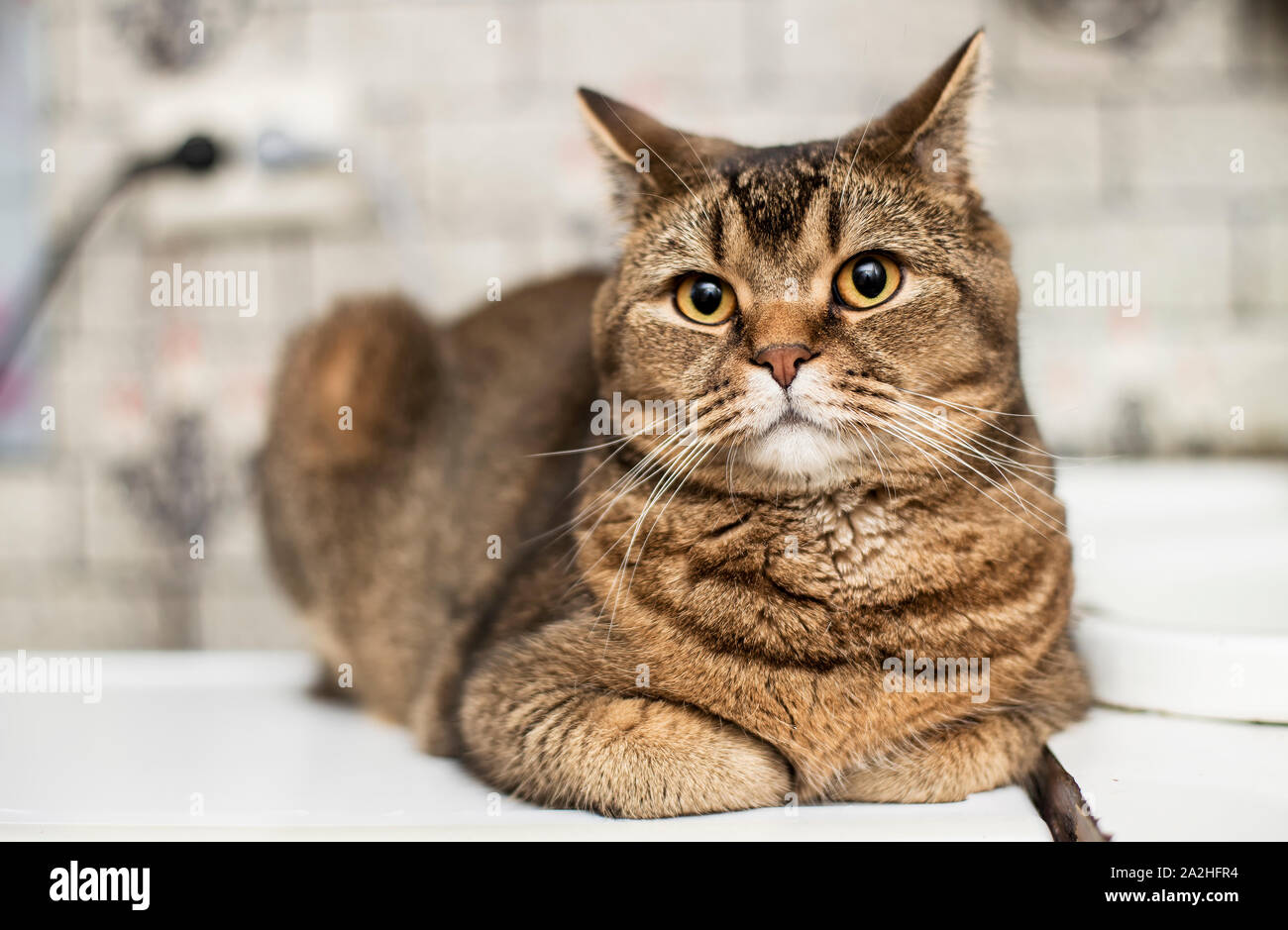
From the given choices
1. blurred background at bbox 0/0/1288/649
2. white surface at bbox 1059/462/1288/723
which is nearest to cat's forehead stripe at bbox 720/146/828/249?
white surface at bbox 1059/462/1288/723

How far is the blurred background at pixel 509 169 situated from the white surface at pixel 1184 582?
2.1 inches

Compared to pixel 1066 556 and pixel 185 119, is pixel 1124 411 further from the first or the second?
pixel 185 119

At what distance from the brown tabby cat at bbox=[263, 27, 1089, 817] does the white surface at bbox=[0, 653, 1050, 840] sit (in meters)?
0.05

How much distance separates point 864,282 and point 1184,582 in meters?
0.75

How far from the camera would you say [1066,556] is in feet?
3.44

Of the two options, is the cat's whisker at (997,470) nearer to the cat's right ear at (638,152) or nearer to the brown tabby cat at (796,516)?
the brown tabby cat at (796,516)

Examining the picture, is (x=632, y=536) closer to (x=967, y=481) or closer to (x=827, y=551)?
(x=827, y=551)

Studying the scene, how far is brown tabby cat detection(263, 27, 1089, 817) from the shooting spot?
2.96ft

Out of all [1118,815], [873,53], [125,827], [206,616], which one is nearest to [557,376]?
[125,827]

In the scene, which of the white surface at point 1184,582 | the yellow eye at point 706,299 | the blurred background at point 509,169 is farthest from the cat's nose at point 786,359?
the blurred background at point 509,169

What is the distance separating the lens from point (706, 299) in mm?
982

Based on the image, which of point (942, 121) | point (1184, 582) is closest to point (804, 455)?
point (942, 121)

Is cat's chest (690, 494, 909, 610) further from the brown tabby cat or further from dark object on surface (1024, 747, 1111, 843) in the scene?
dark object on surface (1024, 747, 1111, 843)

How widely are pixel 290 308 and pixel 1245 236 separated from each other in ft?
6.18
